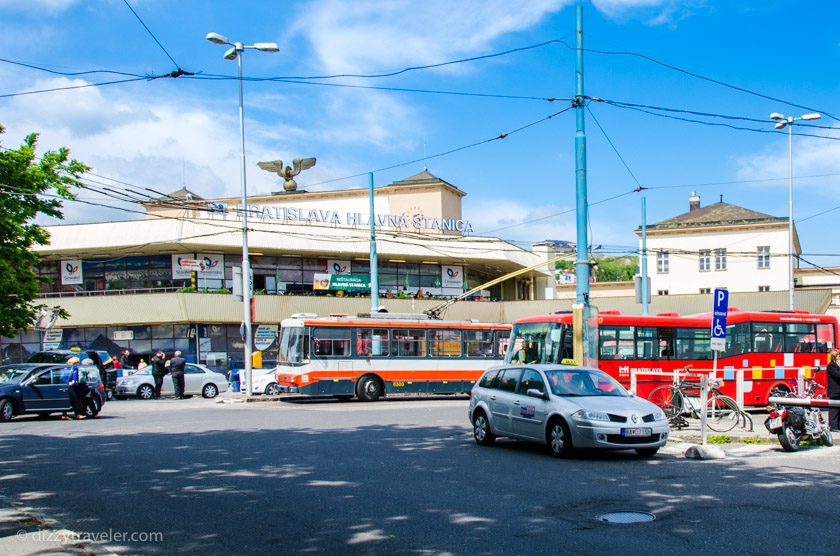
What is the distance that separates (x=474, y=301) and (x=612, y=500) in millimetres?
43094

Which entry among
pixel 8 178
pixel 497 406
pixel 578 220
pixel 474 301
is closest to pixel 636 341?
pixel 578 220

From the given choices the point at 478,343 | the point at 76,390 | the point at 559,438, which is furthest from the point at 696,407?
the point at 76,390

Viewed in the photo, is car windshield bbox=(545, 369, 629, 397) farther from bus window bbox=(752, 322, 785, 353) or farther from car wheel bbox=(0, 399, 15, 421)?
car wheel bbox=(0, 399, 15, 421)

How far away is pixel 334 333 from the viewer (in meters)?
28.4

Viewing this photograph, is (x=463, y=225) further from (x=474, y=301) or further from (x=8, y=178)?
(x=8, y=178)

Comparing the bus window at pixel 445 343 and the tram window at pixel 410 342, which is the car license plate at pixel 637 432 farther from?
the bus window at pixel 445 343

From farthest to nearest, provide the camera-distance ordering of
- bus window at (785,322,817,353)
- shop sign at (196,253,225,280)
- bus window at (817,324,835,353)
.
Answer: shop sign at (196,253,225,280) < bus window at (817,324,835,353) < bus window at (785,322,817,353)

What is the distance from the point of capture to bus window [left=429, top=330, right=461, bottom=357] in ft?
100

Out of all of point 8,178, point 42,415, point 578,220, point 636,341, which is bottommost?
point 42,415

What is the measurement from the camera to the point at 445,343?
30812mm

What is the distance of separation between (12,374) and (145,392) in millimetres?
12300

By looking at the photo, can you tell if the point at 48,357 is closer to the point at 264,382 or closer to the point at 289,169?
the point at 264,382

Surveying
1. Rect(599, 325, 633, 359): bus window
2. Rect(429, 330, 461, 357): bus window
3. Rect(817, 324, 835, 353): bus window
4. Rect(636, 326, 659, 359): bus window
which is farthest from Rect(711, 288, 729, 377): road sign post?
Rect(429, 330, 461, 357): bus window

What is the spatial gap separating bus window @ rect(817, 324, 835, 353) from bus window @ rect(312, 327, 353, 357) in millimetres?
15186
